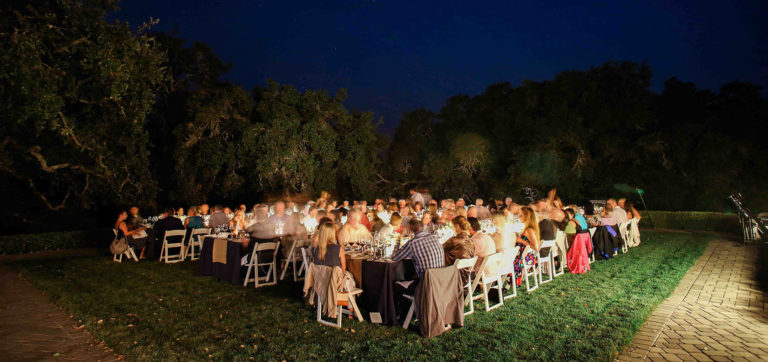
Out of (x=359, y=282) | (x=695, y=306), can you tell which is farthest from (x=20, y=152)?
(x=695, y=306)

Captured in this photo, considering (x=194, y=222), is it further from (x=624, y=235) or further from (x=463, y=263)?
(x=624, y=235)

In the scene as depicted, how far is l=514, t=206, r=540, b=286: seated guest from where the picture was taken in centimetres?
704

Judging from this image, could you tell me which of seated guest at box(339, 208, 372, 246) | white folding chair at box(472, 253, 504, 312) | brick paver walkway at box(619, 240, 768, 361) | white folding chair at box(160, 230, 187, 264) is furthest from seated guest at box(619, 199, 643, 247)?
white folding chair at box(160, 230, 187, 264)

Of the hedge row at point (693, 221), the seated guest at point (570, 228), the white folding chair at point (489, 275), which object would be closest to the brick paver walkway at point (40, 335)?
the white folding chair at point (489, 275)

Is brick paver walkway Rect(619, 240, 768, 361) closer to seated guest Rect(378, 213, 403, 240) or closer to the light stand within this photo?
seated guest Rect(378, 213, 403, 240)

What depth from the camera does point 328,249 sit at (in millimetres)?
5223

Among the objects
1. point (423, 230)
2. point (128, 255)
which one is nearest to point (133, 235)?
point (128, 255)

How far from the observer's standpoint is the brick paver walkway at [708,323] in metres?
4.37

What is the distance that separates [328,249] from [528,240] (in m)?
3.73

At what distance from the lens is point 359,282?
559 cm

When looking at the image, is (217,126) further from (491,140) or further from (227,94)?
(491,140)

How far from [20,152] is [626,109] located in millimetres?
22665

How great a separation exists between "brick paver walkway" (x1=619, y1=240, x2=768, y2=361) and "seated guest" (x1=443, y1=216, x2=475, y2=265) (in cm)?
202

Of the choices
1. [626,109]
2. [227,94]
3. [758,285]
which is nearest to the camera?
[758,285]
